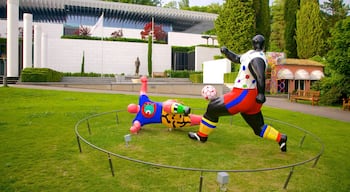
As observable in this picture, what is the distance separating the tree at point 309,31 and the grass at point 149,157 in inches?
931

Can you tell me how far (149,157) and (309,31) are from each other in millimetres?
30538

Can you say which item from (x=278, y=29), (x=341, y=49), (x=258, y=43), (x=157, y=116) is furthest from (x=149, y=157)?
(x=278, y=29)

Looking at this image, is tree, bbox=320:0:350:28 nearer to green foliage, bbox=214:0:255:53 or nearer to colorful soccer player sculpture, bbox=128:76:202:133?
green foliage, bbox=214:0:255:53

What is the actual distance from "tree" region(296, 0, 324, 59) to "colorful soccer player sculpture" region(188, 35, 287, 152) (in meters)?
28.1

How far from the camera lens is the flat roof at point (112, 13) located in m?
50.6

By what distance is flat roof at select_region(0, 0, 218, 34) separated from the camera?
166ft

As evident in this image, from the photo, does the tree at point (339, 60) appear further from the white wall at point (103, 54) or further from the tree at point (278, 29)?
the tree at point (278, 29)

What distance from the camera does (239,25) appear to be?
30266 mm

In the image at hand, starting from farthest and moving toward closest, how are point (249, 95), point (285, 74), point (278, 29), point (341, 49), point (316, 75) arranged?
point (278, 29) < point (316, 75) < point (285, 74) < point (341, 49) < point (249, 95)

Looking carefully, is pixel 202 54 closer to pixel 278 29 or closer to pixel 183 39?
pixel 183 39

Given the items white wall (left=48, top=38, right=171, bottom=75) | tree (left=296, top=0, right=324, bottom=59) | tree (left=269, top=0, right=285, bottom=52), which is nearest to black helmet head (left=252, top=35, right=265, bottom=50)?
tree (left=296, top=0, right=324, bottom=59)

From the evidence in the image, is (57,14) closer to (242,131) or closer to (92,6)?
(92,6)

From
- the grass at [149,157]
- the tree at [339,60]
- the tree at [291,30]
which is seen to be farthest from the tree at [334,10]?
the grass at [149,157]

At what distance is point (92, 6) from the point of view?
52031mm
